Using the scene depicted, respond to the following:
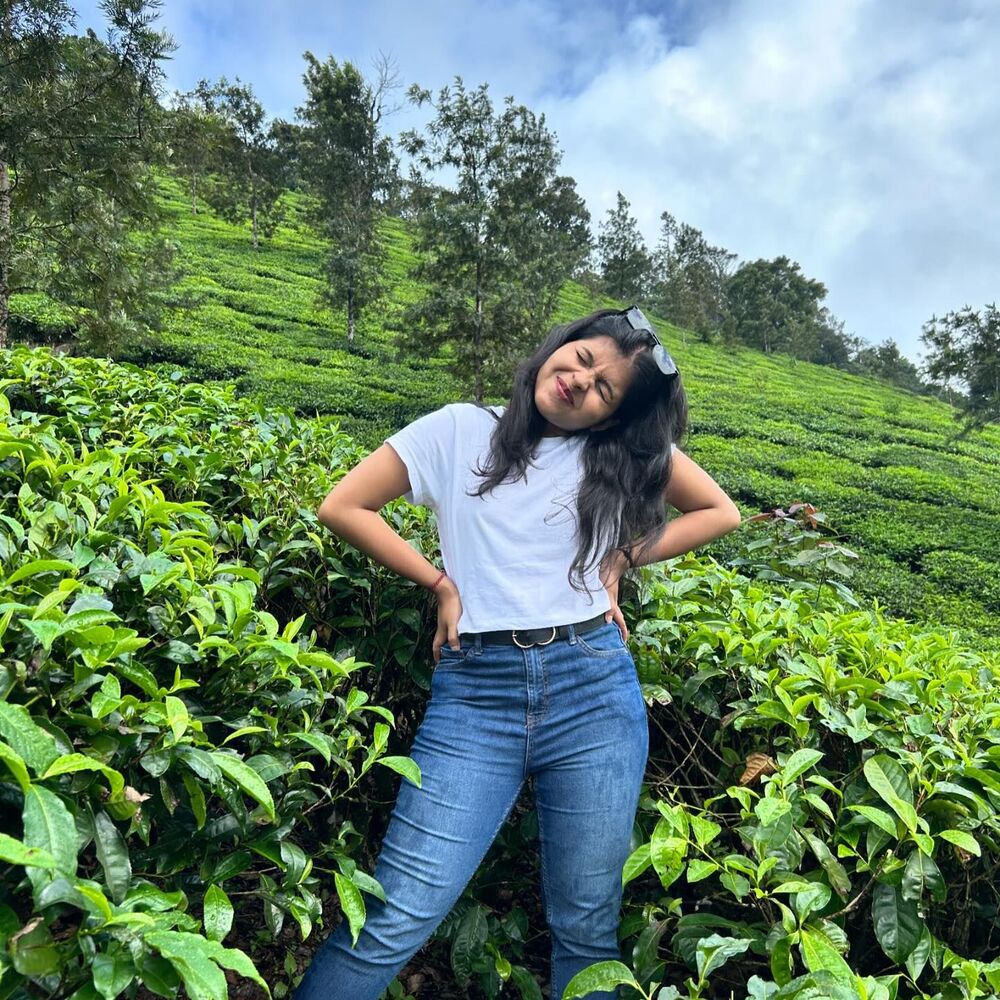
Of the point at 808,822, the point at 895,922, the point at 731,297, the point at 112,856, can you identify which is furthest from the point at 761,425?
the point at 731,297

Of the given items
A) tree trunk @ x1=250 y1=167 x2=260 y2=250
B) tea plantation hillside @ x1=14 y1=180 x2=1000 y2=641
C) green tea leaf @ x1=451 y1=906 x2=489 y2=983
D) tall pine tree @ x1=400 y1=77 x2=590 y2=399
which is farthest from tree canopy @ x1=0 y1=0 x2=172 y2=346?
tree trunk @ x1=250 y1=167 x2=260 y2=250

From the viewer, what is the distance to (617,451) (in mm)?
1656

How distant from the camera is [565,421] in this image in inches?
64.6

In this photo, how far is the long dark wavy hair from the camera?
1.57m

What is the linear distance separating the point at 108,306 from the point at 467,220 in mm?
5440

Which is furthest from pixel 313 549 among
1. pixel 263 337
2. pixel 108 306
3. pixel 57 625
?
pixel 263 337

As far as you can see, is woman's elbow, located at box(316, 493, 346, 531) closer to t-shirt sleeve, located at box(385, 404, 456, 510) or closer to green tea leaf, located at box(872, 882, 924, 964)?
t-shirt sleeve, located at box(385, 404, 456, 510)

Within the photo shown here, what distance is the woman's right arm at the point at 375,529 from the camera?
1.49 metres

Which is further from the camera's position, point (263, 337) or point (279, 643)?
point (263, 337)

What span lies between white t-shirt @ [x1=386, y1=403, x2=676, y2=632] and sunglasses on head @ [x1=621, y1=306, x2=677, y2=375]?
0.26m

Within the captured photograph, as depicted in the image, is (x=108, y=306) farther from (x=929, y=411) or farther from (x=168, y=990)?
(x=929, y=411)

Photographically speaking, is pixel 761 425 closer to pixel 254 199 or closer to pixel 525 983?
pixel 525 983

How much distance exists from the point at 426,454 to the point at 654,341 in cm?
59

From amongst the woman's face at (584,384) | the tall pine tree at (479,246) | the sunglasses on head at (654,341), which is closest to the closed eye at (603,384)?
the woman's face at (584,384)
